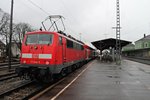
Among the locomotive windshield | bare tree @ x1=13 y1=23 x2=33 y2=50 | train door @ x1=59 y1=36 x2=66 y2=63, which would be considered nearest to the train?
the locomotive windshield

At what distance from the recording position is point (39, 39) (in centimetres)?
1245

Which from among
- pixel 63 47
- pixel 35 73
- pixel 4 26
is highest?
pixel 4 26

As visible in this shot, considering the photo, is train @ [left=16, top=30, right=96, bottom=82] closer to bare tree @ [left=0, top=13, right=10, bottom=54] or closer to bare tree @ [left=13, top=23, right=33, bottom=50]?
bare tree @ [left=0, top=13, right=10, bottom=54]

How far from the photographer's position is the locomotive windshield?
12281mm

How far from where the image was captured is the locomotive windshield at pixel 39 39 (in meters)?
12.3

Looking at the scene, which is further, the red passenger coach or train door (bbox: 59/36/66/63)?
train door (bbox: 59/36/66/63)

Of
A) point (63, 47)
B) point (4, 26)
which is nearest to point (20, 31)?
point (4, 26)

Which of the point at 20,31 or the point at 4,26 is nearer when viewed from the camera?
the point at 4,26

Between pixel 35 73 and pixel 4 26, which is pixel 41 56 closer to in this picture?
pixel 35 73

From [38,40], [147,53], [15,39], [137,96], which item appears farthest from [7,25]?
[137,96]

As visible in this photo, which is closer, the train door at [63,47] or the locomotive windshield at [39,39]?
the locomotive windshield at [39,39]

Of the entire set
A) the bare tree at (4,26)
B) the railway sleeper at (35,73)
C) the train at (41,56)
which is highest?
the bare tree at (4,26)

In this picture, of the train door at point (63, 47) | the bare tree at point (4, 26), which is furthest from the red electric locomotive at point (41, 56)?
the bare tree at point (4, 26)

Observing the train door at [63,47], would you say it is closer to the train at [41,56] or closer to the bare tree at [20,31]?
the train at [41,56]
